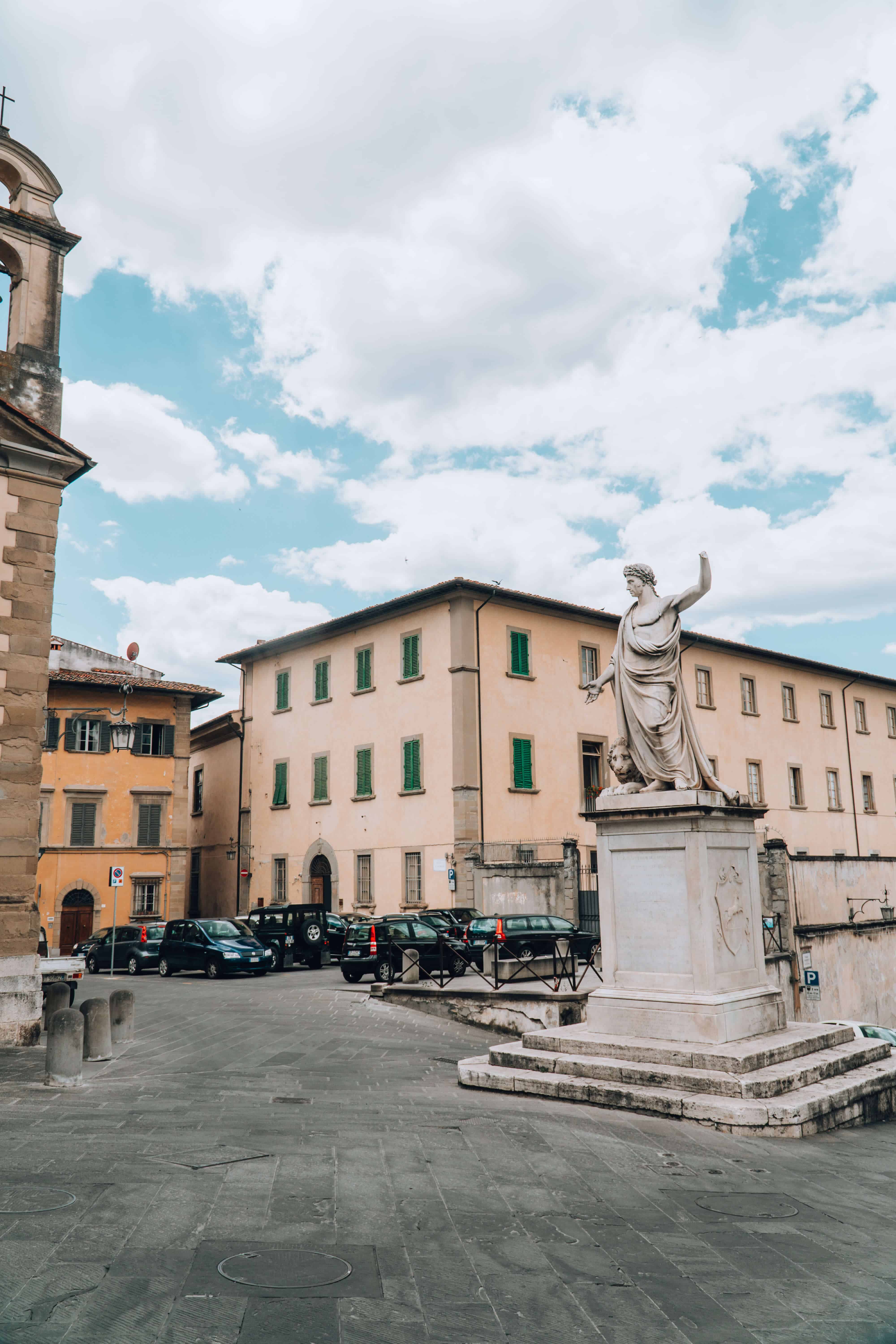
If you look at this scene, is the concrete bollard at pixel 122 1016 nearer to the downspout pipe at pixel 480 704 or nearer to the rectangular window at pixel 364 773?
the downspout pipe at pixel 480 704

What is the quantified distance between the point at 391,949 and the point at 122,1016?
8855 mm

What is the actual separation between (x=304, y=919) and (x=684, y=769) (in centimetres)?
1967

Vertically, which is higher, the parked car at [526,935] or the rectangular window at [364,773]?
the rectangular window at [364,773]

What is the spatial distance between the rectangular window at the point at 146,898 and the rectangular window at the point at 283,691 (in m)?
7.71

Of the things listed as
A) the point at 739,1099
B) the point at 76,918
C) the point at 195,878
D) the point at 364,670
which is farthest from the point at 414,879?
the point at 739,1099

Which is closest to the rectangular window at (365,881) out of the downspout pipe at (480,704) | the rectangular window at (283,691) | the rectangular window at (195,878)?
the downspout pipe at (480,704)

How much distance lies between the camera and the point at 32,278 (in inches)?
527

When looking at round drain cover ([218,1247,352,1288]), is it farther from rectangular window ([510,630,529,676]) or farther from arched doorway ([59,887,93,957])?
arched doorway ([59,887,93,957])

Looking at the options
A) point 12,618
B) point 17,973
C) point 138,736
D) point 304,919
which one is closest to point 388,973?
point 304,919

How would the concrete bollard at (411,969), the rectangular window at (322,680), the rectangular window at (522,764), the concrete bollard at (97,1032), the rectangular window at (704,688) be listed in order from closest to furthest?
the concrete bollard at (97,1032) → the concrete bollard at (411,969) → the rectangular window at (522,764) → the rectangular window at (322,680) → the rectangular window at (704,688)

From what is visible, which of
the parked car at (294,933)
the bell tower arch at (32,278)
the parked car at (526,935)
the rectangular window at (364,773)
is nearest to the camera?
the bell tower arch at (32,278)

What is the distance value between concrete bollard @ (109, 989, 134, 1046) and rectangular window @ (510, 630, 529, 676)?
2023cm

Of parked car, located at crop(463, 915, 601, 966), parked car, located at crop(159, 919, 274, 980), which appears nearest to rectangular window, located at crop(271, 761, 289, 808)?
parked car, located at crop(159, 919, 274, 980)

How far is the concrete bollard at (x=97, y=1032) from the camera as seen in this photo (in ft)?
33.9
